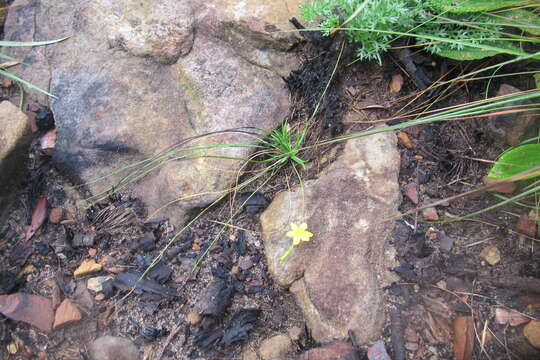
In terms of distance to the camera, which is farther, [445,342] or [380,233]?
[380,233]

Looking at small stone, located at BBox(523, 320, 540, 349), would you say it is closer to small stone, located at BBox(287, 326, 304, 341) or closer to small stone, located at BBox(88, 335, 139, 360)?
small stone, located at BBox(287, 326, 304, 341)

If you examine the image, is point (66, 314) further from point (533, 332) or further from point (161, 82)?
point (533, 332)

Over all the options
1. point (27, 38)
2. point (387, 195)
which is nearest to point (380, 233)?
point (387, 195)

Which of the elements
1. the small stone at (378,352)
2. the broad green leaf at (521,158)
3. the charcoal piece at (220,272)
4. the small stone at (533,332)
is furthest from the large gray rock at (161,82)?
the small stone at (533,332)

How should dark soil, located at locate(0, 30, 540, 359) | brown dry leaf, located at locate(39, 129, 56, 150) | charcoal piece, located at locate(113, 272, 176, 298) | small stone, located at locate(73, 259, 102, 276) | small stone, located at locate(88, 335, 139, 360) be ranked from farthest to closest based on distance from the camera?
brown dry leaf, located at locate(39, 129, 56, 150), small stone, located at locate(73, 259, 102, 276), charcoal piece, located at locate(113, 272, 176, 298), small stone, located at locate(88, 335, 139, 360), dark soil, located at locate(0, 30, 540, 359)

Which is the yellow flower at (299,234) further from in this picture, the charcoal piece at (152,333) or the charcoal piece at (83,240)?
the charcoal piece at (83,240)

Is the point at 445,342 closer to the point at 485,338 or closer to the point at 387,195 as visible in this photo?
the point at 485,338

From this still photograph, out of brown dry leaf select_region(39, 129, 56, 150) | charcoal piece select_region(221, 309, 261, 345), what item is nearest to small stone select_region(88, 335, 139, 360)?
charcoal piece select_region(221, 309, 261, 345)
